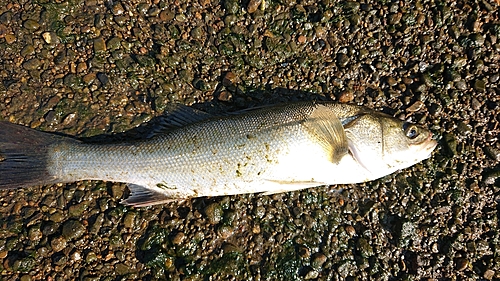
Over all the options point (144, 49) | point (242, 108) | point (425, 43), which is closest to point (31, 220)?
point (144, 49)

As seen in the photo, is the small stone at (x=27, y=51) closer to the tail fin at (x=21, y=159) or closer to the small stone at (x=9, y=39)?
the small stone at (x=9, y=39)

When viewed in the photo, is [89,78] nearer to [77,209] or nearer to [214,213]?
[77,209]

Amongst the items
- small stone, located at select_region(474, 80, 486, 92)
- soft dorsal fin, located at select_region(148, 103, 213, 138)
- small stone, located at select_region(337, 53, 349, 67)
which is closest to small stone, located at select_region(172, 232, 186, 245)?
soft dorsal fin, located at select_region(148, 103, 213, 138)

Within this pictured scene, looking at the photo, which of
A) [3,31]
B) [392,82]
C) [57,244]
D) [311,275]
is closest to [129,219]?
[57,244]

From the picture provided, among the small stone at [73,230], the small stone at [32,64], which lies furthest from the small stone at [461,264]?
the small stone at [32,64]

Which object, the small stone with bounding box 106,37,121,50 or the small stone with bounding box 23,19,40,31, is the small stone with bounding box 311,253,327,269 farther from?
the small stone with bounding box 23,19,40,31

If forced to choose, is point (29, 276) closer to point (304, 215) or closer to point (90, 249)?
point (90, 249)
